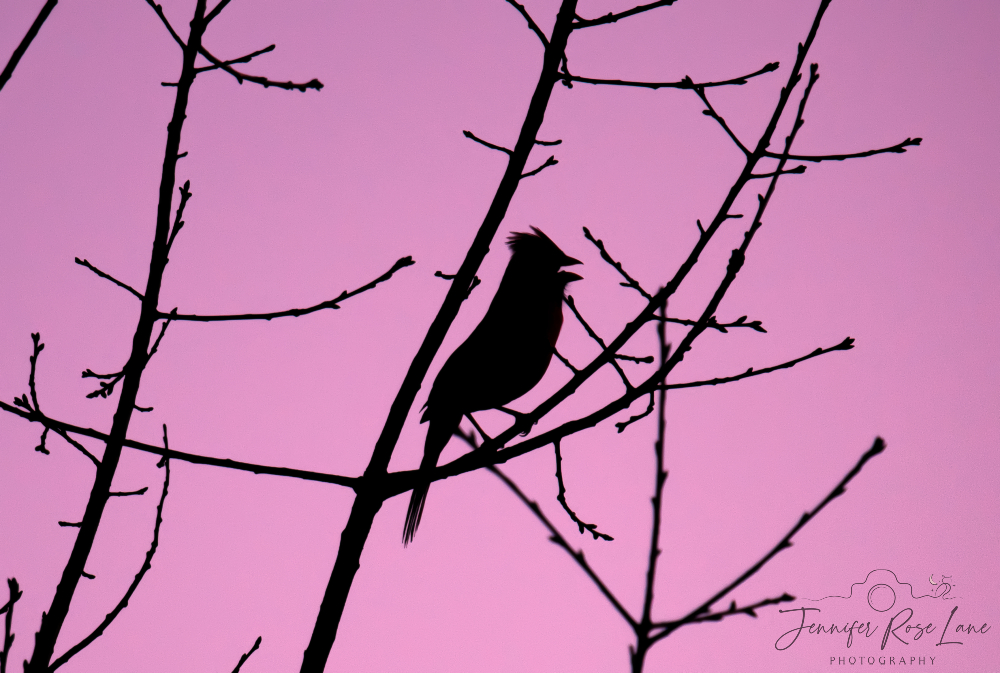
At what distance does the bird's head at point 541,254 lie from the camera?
5625 millimetres

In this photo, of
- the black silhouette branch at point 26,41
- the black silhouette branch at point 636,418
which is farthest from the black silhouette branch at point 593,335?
the black silhouette branch at point 26,41

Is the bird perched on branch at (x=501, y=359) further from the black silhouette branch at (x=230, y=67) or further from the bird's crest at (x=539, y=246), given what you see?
the black silhouette branch at (x=230, y=67)

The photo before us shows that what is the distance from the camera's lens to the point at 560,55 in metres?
2.79

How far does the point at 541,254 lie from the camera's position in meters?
5.67

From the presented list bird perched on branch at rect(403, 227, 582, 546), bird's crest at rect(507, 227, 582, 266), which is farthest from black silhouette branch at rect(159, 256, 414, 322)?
bird's crest at rect(507, 227, 582, 266)

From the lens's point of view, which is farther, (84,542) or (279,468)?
(279,468)

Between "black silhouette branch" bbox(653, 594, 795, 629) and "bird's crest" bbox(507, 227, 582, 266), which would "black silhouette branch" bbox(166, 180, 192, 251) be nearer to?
"black silhouette branch" bbox(653, 594, 795, 629)

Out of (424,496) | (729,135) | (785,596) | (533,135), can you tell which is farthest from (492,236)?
(424,496)

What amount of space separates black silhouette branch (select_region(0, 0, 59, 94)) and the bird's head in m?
3.87

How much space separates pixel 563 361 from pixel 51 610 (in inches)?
73.0

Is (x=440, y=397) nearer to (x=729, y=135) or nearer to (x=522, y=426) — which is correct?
(x=522, y=426)

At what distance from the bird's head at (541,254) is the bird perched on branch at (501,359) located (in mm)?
52

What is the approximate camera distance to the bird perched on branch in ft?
17.1

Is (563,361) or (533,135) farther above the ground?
(533,135)
